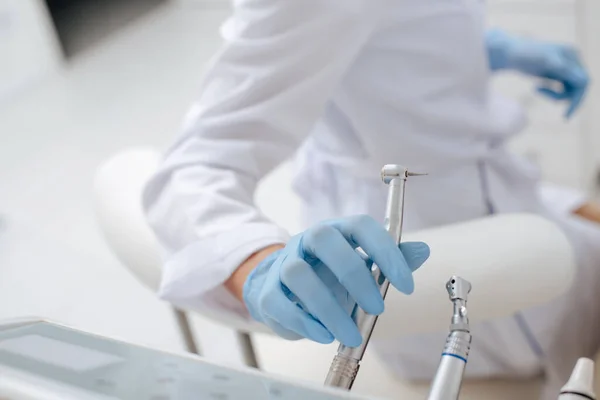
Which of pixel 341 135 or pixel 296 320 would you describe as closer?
pixel 296 320

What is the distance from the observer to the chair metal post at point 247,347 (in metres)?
0.60

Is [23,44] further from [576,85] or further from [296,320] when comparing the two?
[296,320]

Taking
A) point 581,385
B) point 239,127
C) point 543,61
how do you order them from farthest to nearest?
point 543,61
point 239,127
point 581,385

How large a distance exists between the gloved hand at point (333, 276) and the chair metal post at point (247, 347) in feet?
0.58

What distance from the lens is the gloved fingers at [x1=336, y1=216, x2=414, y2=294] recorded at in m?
0.36

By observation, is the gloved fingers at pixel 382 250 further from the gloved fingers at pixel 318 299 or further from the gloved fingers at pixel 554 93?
the gloved fingers at pixel 554 93

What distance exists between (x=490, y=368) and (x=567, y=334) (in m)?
0.17

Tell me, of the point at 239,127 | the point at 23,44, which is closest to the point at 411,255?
the point at 239,127

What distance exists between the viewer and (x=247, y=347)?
2.08 ft

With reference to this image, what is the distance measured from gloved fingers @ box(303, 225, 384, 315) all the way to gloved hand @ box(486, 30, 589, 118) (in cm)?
67

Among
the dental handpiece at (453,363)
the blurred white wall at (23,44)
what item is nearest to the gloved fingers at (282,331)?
the dental handpiece at (453,363)

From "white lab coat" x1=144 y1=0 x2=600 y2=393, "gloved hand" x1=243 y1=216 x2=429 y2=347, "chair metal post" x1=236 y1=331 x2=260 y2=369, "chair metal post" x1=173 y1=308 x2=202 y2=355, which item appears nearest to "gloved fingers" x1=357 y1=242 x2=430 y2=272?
"gloved hand" x1=243 y1=216 x2=429 y2=347

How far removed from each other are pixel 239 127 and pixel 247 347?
0.20m

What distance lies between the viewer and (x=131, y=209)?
2.07ft
